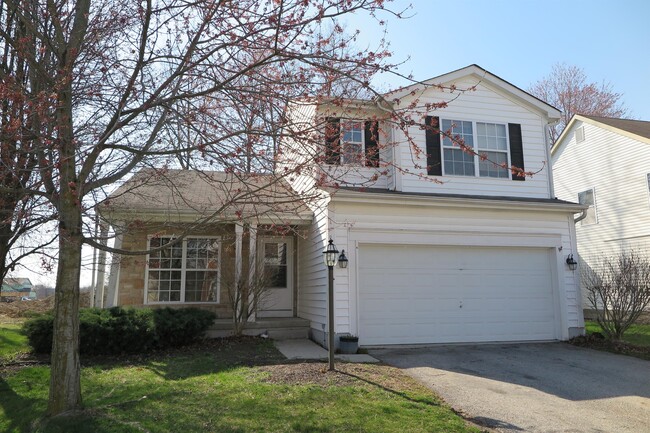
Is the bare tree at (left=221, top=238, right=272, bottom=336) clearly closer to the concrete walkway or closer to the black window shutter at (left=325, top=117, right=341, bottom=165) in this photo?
the concrete walkway

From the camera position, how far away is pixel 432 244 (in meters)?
10.3

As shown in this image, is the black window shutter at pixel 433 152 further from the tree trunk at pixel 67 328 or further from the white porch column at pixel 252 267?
the tree trunk at pixel 67 328

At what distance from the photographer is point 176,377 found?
22.9 feet

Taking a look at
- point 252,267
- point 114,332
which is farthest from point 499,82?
point 114,332

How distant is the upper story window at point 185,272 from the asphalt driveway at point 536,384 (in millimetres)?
4856

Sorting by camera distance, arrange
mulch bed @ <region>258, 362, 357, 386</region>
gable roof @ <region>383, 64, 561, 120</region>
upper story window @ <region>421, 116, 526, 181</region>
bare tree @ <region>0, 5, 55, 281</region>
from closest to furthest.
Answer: bare tree @ <region>0, 5, 55, 281</region>, mulch bed @ <region>258, 362, 357, 386</region>, upper story window @ <region>421, 116, 526, 181</region>, gable roof @ <region>383, 64, 561, 120</region>

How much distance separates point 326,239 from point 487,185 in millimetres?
4349

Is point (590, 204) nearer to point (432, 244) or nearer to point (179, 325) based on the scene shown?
point (432, 244)

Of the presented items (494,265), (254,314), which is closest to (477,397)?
(494,265)

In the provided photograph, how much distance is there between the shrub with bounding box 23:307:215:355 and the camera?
836cm

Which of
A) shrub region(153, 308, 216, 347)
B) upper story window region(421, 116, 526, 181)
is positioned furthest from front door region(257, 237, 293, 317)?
upper story window region(421, 116, 526, 181)

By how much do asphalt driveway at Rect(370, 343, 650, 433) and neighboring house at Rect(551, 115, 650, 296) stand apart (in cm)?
860

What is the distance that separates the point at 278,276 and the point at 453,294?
4.58 meters

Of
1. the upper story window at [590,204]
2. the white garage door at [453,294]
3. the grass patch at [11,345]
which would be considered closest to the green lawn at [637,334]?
the white garage door at [453,294]
